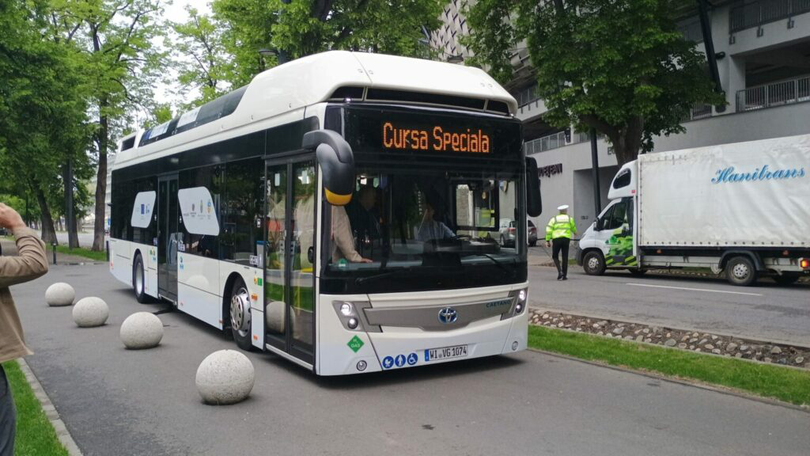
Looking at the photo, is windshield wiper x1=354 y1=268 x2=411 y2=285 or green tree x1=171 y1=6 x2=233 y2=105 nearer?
windshield wiper x1=354 y1=268 x2=411 y2=285

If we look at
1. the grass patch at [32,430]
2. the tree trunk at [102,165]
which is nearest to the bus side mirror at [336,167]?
the grass patch at [32,430]

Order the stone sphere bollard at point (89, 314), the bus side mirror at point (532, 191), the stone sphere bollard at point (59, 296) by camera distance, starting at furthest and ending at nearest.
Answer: the stone sphere bollard at point (59, 296)
the stone sphere bollard at point (89, 314)
the bus side mirror at point (532, 191)

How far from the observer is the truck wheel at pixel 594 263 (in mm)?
21438

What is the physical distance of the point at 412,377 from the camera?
25.1 feet

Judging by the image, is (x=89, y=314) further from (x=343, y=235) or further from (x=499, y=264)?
(x=499, y=264)

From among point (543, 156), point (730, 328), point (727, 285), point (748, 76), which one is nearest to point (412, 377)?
point (730, 328)

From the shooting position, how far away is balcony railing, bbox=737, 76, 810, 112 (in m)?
25.4

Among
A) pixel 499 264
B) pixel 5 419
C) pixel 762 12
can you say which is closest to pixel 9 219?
pixel 5 419

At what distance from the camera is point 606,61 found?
21781 millimetres

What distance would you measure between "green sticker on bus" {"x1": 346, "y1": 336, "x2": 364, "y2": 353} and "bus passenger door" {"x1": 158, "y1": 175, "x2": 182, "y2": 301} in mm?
5950

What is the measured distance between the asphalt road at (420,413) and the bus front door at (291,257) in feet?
1.69

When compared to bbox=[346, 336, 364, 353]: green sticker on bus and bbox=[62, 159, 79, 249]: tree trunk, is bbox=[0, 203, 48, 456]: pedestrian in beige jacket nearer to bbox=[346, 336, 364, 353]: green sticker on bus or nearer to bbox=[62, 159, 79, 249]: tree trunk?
bbox=[346, 336, 364, 353]: green sticker on bus

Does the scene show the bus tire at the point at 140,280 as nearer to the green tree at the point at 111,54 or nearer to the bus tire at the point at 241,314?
the bus tire at the point at 241,314

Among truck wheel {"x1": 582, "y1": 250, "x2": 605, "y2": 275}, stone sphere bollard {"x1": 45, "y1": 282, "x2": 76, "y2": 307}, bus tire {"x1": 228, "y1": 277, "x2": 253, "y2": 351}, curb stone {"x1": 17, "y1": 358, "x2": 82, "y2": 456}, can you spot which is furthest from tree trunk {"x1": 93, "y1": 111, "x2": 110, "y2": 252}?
curb stone {"x1": 17, "y1": 358, "x2": 82, "y2": 456}
